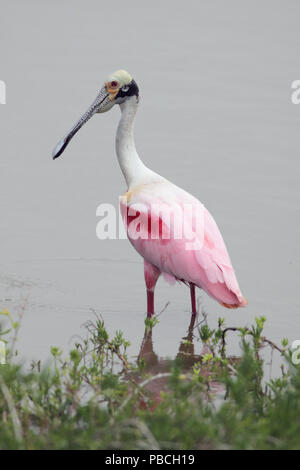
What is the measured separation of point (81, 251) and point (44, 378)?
14.7 ft

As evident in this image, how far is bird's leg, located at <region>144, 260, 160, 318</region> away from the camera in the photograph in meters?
7.92

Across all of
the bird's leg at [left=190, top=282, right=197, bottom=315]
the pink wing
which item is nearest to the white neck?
the pink wing

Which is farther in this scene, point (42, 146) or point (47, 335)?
point (42, 146)

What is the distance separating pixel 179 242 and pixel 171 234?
4.7 inches

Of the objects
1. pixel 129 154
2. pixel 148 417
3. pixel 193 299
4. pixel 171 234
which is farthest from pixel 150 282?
pixel 148 417

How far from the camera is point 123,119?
8508mm

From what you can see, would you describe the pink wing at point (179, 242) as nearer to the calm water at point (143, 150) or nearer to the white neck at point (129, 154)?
the white neck at point (129, 154)

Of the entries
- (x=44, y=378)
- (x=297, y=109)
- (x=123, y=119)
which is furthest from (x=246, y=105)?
(x=44, y=378)

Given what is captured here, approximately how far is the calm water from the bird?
52 centimetres

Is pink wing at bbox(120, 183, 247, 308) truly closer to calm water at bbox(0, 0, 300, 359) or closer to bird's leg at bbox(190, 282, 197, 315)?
bird's leg at bbox(190, 282, 197, 315)

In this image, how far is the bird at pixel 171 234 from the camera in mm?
7340

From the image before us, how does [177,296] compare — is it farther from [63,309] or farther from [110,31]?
[110,31]

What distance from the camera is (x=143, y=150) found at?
1188 cm

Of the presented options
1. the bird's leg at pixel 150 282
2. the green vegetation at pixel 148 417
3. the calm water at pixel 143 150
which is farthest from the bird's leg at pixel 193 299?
the green vegetation at pixel 148 417
